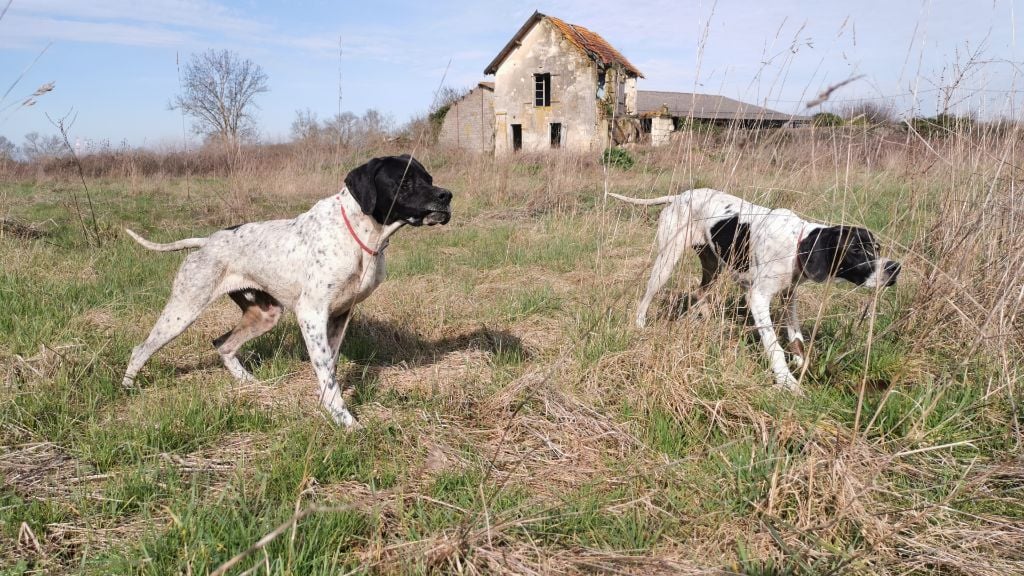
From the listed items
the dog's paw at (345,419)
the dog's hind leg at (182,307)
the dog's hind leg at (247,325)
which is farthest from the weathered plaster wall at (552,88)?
the dog's paw at (345,419)

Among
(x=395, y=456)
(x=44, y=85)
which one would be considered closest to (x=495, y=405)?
(x=395, y=456)

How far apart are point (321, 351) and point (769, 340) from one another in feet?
8.37

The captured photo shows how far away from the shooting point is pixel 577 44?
2519 cm

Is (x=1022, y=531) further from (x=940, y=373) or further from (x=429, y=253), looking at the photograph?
(x=429, y=253)

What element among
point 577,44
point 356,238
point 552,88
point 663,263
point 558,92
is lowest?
point 663,263

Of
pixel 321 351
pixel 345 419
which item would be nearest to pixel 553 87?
pixel 321 351

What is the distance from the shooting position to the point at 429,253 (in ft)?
22.3

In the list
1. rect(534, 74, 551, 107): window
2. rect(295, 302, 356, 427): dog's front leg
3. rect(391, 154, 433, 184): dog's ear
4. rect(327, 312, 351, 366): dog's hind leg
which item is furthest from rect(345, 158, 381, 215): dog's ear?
rect(534, 74, 551, 107): window

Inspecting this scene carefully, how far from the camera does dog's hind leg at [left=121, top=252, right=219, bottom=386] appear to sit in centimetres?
343

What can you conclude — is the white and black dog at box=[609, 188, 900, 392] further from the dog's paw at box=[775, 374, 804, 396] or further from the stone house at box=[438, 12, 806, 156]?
the stone house at box=[438, 12, 806, 156]

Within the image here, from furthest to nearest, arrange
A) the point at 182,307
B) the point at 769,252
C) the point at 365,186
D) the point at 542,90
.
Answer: the point at 542,90, the point at 769,252, the point at 182,307, the point at 365,186

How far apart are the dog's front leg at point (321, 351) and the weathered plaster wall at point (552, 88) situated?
73.9 feet

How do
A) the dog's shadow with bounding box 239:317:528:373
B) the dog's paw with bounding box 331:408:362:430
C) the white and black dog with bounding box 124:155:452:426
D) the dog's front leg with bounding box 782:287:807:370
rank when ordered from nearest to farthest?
the dog's paw with bounding box 331:408:362:430 < the white and black dog with bounding box 124:155:452:426 < the dog's front leg with bounding box 782:287:807:370 < the dog's shadow with bounding box 239:317:528:373

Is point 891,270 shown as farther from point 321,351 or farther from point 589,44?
point 589,44
